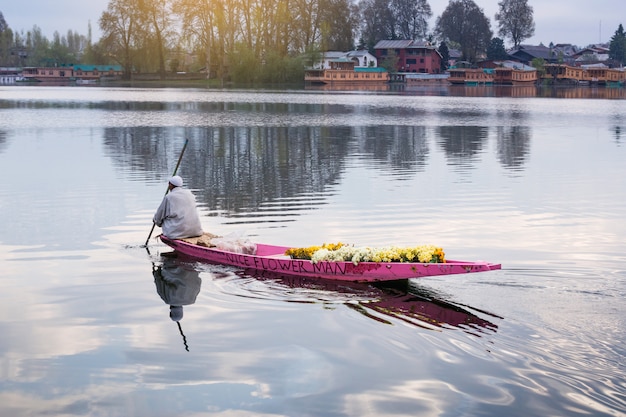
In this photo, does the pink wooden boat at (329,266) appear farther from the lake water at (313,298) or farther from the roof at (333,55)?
the roof at (333,55)

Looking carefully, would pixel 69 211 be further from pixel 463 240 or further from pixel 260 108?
pixel 260 108

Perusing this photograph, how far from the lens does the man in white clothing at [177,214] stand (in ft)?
64.6

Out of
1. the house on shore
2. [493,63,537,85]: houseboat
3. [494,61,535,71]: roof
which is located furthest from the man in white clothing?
[494,61,535,71]: roof

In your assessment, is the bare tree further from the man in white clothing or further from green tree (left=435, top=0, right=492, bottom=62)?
the man in white clothing

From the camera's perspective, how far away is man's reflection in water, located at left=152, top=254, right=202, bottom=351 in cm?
1591

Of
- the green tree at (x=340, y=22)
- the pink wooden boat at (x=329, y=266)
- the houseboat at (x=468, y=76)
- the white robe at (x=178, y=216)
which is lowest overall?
the pink wooden boat at (x=329, y=266)

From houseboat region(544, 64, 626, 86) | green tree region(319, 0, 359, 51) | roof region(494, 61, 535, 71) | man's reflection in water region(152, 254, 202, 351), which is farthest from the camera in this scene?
houseboat region(544, 64, 626, 86)

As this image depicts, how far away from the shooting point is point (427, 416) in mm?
10906

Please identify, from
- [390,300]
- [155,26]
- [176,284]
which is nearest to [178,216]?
[176,284]

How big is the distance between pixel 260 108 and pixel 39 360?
65.0m

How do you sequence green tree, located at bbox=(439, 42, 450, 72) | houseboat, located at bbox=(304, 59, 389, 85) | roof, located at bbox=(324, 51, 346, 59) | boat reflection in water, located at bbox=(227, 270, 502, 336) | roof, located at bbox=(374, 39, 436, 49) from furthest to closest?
green tree, located at bbox=(439, 42, 450, 72)
roof, located at bbox=(374, 39, 436, 49)
roof, located at bbox=(324, 51, 346, 59)
houseboat, located at bbox=(304, 59, 389, 85)
boat reflection in water, located at bbox=(227, 270, 502, 336)

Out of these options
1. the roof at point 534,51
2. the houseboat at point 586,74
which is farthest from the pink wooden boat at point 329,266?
the roof at point 534,51

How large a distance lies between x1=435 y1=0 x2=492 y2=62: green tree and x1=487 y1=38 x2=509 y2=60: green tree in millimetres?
10565

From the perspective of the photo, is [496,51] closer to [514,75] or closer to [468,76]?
[514,75]
